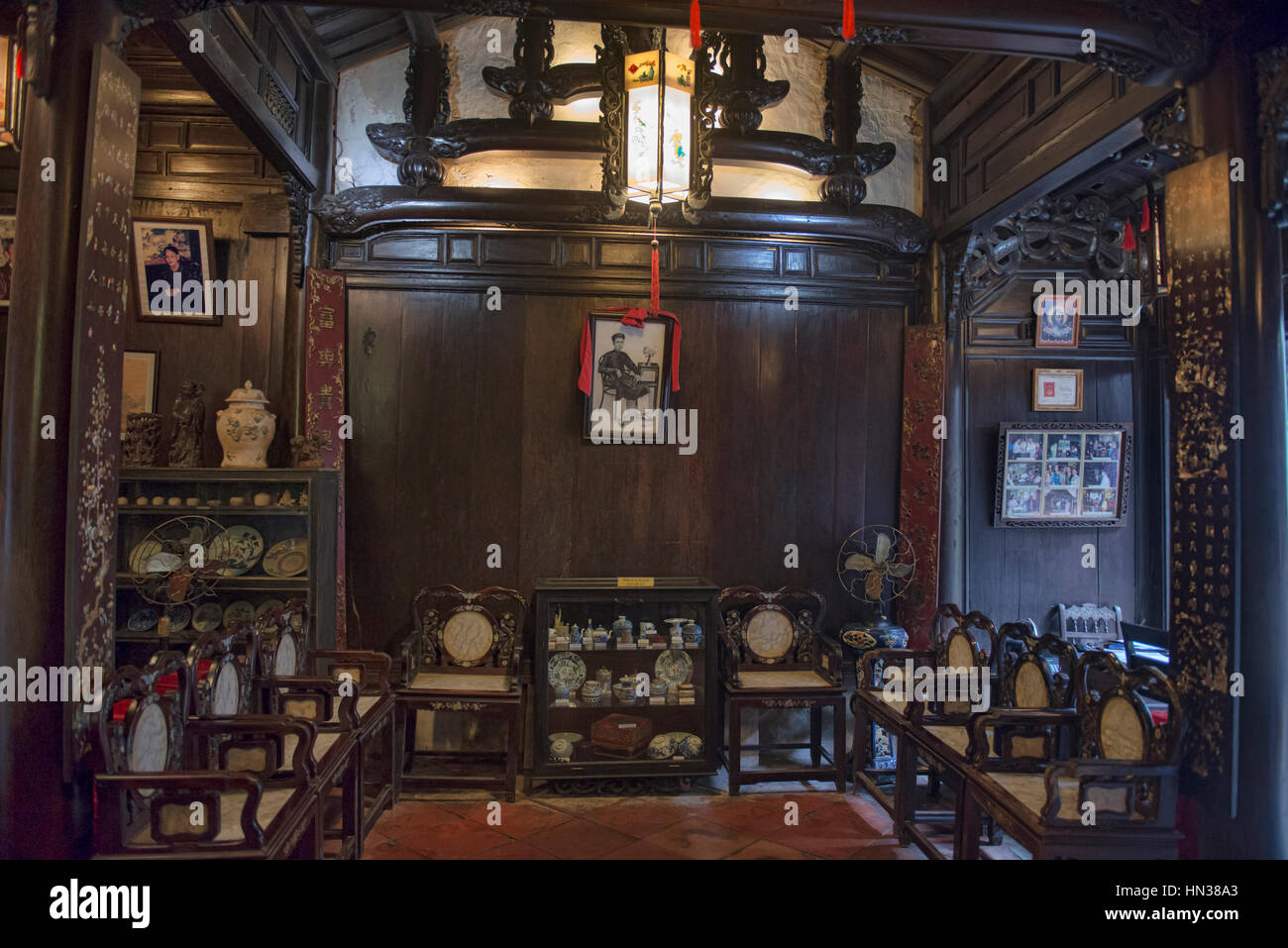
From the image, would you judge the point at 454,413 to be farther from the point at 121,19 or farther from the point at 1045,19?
the point at 1045,19

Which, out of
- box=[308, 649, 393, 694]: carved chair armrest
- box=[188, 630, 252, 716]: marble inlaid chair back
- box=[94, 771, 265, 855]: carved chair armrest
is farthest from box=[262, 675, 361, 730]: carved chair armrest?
box=[94, 771, 265, 855]: carved chair armrest

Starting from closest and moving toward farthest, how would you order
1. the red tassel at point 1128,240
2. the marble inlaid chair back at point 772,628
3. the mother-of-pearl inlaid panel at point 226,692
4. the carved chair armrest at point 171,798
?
the carved chair armrest at point 171,798 < the mother-of-pearl inlaid panel at point 226,692 < the marble inlaid chair back at point 772,628 < the red tassel at point 1128,240

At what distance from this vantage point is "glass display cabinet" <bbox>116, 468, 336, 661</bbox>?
14.9 ft

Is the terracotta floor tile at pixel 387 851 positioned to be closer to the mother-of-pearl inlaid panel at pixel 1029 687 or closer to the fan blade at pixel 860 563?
the mother-of-pearl inlaid panel at pixel 1029 687

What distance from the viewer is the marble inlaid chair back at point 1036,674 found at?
140 inches

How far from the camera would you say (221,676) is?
10.7ft

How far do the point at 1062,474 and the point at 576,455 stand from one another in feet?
12.3

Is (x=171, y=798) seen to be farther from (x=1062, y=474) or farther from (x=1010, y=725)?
(x=1062, y=474)

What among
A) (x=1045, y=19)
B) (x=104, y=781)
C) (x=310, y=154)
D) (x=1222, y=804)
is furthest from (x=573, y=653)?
(x=1045, y=19)

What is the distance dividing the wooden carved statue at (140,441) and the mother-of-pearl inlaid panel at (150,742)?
238 cm

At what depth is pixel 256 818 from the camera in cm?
264

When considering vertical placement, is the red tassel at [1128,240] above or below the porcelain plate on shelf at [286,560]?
above

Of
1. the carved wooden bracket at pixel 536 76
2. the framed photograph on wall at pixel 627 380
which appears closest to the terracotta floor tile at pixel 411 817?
the framed photograph on wall at pixel 627 380

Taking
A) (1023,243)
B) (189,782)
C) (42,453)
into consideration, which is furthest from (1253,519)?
(42,453)
